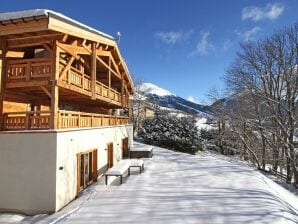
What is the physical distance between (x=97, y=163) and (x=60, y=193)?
14.2 ft

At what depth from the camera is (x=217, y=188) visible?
11.7 metres

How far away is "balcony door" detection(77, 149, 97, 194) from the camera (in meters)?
11.8

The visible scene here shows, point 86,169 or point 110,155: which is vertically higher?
point 110,155

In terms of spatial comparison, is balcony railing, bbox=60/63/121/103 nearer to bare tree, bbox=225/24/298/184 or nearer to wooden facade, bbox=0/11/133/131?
wooden facade, bbox=0/11/133/131

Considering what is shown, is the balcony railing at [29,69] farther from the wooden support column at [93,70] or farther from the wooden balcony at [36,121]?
the wooden support column at [93,70]

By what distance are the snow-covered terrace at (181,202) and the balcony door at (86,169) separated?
1.97 feet

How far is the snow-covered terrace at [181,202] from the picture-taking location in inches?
331

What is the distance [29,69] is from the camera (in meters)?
11.1

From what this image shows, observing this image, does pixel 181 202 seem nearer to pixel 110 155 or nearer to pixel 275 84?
pixel 110 155

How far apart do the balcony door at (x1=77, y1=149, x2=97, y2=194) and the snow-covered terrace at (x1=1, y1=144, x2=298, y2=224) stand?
60 cm

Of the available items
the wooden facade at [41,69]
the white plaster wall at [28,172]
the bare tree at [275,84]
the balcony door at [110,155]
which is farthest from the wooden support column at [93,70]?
the bare tree at [275,84]

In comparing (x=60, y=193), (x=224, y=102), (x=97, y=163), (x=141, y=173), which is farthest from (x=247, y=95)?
(x=60, y=193)

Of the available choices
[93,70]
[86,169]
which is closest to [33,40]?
[93,70]

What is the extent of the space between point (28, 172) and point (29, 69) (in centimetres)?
395
